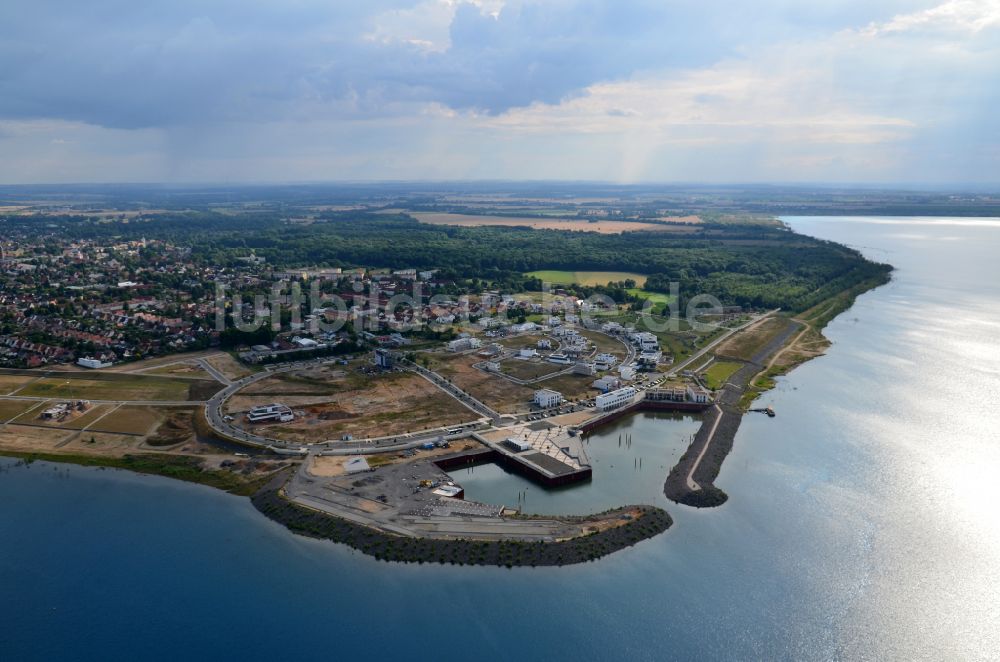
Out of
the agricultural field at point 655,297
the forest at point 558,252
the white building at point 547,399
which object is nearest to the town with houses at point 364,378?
the white building at point 547,399

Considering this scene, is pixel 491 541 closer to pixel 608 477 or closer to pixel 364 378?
pixel 608 477

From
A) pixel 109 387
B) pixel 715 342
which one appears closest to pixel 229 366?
pixel 109 387

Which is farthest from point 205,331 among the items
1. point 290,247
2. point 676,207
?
point 676,207

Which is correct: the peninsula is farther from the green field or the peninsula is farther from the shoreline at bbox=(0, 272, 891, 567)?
the green field

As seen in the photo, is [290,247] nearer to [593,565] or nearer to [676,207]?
[593,565]

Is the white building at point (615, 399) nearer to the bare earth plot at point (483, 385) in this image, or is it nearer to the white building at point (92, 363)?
the bare earth plot at point (483, 385)

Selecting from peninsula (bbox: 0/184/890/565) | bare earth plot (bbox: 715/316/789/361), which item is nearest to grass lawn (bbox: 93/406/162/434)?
peninsula (bbox: 0/184/890/565)
